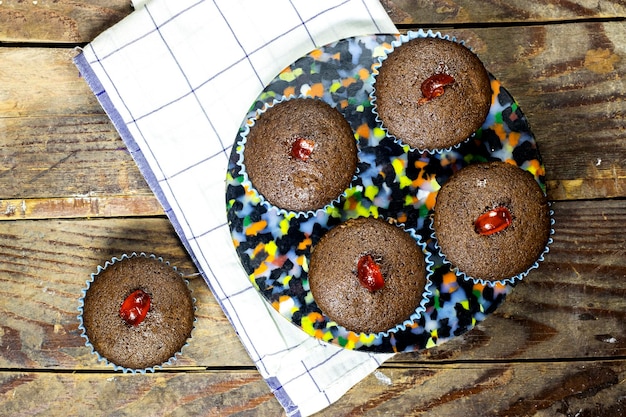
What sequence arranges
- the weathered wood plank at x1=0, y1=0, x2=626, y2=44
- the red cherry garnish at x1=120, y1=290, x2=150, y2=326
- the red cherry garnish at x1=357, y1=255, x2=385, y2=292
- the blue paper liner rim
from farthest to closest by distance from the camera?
the weathered wood plank at x1=0, y1=0, x2=626, y2=44 < the blue paper liner rim < the red cherry garnish at x1=120, y1=290, x2=150, y2=326 < the red cherry garnish at x1=357, y1=255, x2=385, y2=292

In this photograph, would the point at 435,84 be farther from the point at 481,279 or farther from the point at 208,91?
the point at 208,91

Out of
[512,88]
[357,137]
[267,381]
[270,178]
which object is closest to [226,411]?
[267,381]

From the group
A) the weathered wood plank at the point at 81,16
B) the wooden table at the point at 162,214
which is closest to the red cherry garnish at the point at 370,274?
the wooden table at the point at 162,214

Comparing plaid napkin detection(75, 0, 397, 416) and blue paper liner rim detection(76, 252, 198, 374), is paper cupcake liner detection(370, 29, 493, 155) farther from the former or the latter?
blue paper liner rim detection(76, 252, 198, 374)

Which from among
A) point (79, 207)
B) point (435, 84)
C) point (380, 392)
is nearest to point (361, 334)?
point (380, 392)

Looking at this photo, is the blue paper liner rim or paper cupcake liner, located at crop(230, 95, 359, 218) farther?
the blue paper liner rim

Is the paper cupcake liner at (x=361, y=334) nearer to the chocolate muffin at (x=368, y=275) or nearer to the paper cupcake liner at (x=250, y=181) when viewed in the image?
the chocolate muffin at (x=368, y=275)

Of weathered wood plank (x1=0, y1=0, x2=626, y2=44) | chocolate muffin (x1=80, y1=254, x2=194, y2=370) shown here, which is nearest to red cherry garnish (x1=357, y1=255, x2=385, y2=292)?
chocolate muffin (x1=80, y1=254, x2=194, y2=370)
